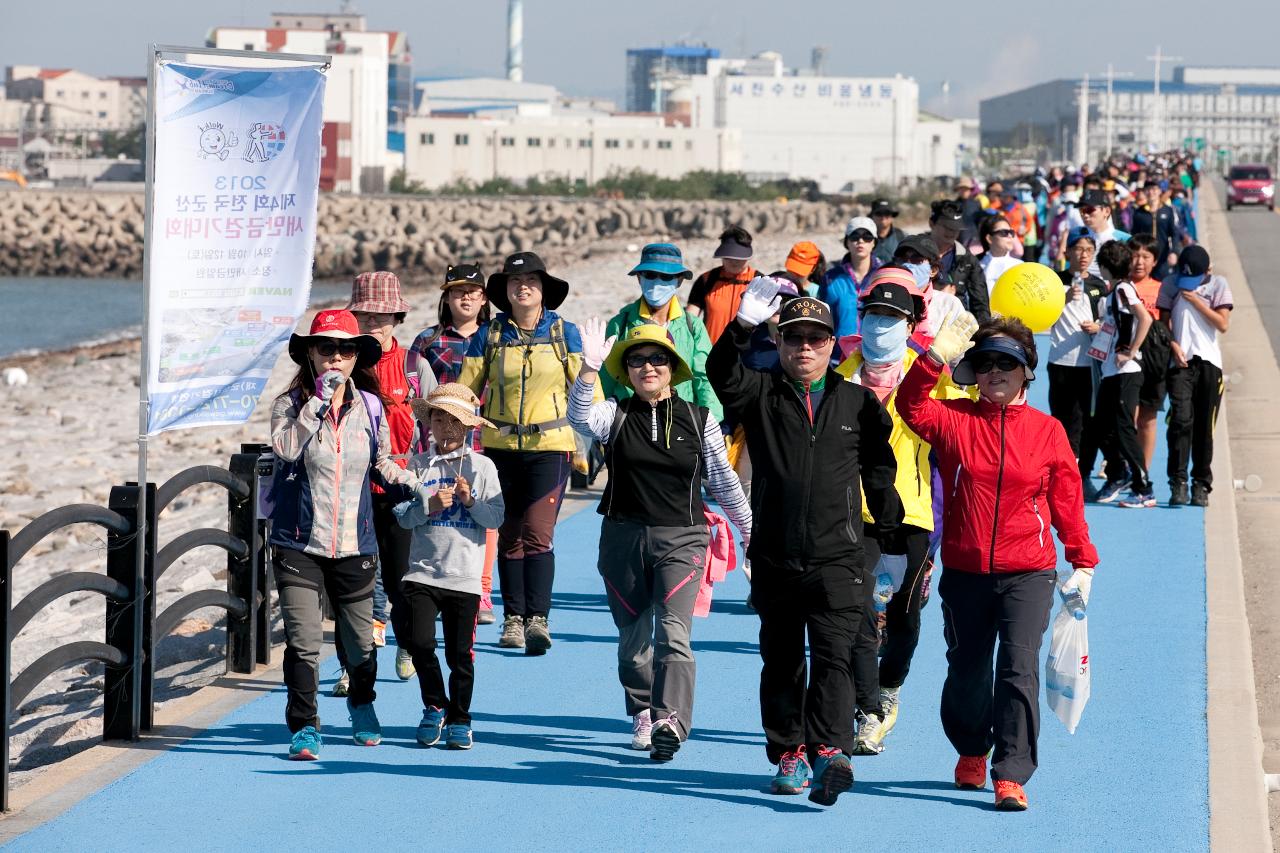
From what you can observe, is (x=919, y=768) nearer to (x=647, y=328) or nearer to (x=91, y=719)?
(x=647, y=328)

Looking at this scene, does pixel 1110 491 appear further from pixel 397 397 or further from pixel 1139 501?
pixel 397 397

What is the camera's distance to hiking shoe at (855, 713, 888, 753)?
7.17 meters

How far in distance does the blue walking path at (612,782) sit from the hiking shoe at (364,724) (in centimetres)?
5

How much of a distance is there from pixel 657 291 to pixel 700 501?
5.57ft

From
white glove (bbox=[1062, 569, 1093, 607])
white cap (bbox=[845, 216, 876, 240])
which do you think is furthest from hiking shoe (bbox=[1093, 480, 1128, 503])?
white glove (bbox=[1062, 569, 1093, 607])

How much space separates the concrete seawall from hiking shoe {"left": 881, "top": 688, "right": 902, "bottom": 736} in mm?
61702

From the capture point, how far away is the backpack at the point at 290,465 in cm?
699

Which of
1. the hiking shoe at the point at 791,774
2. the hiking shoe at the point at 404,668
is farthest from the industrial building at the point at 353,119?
the hiking shoe at the point at 791,774

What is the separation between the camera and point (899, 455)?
280 inches

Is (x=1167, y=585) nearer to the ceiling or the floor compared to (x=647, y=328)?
nearer to the floor

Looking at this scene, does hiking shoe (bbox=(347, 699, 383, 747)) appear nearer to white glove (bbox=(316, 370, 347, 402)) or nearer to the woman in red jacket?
white glove (bbox=(316, 370, 347, 402))

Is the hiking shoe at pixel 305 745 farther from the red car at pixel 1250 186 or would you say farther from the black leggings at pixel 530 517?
the red car at pixel 1250 186

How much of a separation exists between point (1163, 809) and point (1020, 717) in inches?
24.2

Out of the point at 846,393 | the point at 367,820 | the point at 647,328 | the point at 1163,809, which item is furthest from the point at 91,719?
the point at 1163,809
